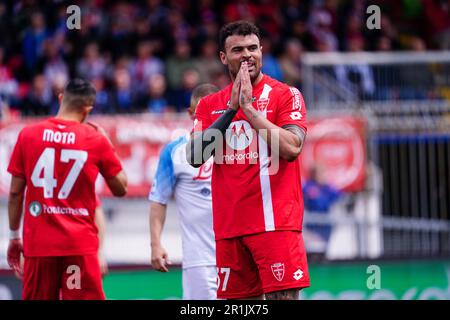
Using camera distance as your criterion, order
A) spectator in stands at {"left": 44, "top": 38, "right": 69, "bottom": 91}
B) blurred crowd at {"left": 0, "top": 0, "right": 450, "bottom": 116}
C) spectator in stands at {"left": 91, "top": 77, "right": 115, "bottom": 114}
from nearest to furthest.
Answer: spectator in stands at {"left": 91, "top": 77, "right": 115, "bottom": 114}
blurred crowd at {"left": 0, "top": 0, "right": 450, "bottom": 116}
spectator in stands at {"left": 44, "top": 38, "right": 69, "bottom": 91}

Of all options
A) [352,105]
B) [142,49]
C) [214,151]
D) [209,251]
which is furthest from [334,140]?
[214,151]

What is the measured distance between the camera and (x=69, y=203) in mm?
8523

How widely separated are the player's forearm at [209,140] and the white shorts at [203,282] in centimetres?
186

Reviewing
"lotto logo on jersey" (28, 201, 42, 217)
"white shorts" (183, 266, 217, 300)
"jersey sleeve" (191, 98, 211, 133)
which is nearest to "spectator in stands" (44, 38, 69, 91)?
"lotto logo on jersey" (28, 201, 42, 217)

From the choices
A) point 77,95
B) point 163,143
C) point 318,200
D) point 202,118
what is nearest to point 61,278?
point 77,95

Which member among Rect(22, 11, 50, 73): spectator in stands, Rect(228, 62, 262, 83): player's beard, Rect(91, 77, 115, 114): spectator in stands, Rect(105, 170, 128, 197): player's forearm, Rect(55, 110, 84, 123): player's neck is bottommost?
Rect(105, 170, 128, 197): player's forearm

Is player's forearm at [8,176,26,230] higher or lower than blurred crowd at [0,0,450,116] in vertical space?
lower

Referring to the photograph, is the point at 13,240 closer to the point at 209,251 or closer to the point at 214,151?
the point at 209,251

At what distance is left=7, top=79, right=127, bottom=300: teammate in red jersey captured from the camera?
8.48 meters

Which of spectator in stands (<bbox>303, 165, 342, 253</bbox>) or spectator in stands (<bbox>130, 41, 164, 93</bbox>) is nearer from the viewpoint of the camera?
spectator in stands (<bbox>303, 165, 342, 253</bbox>)

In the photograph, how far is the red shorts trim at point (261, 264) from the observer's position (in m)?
6.67

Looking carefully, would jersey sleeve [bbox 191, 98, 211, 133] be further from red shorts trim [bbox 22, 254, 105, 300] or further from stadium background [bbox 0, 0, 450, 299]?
stadium background [bbox 0, 0, 450, 299]

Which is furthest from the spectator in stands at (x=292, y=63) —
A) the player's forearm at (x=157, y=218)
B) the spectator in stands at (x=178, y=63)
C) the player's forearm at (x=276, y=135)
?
the player's forearm at (x=276, y=135)

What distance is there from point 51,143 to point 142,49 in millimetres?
8470
